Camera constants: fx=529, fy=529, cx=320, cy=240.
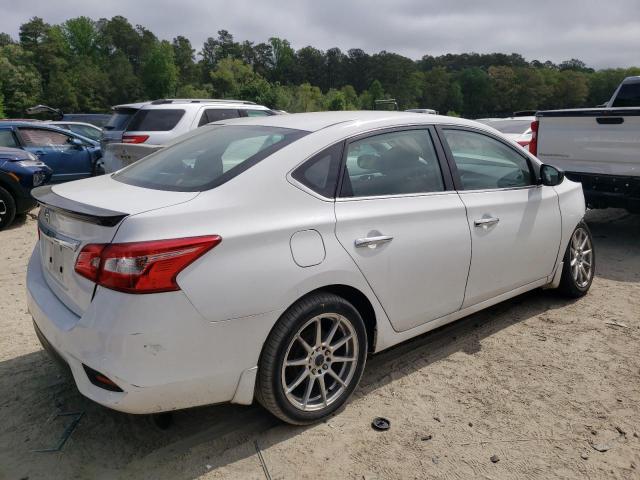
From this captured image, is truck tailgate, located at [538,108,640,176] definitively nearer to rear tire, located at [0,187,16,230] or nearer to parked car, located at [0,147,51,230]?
parked car, located at [0,147,51,230]

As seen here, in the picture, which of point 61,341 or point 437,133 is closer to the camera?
point 61,341

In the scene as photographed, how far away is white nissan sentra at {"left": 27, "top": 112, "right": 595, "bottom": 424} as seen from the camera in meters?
2.23

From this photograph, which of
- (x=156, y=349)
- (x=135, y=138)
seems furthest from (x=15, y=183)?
(x=156, y=349)

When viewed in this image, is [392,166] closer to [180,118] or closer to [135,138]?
[180,118]

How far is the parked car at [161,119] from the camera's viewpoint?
8664 mm

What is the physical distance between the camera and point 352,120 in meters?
3.14

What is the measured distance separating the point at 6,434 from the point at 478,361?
2807 mm

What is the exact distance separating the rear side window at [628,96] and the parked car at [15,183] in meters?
10.2

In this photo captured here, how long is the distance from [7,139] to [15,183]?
2.05 m

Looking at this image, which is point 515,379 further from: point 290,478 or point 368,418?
point 290,478

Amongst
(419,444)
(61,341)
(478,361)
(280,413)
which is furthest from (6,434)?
(478,361)

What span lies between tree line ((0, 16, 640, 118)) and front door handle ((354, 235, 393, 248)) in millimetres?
53543

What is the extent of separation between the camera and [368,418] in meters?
2.89

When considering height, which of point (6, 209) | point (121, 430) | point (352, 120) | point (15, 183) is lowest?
point (6, 209)
